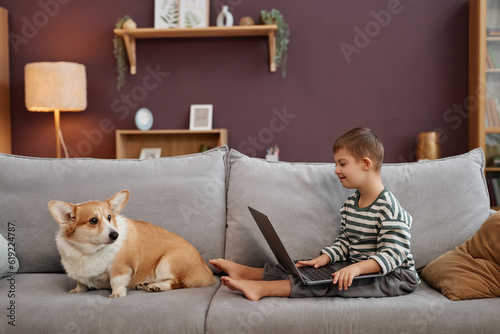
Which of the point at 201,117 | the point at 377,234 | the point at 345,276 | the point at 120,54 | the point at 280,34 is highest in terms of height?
the point at 280,34

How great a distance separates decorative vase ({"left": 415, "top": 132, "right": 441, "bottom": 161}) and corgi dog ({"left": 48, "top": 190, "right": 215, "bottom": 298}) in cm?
248

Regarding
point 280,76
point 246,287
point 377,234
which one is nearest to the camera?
point 246,287

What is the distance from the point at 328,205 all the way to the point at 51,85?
2566 mm

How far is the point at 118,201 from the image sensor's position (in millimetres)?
1629

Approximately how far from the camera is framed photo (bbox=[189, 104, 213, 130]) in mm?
3822

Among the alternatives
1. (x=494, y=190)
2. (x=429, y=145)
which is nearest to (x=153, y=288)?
(x=429, y=145)

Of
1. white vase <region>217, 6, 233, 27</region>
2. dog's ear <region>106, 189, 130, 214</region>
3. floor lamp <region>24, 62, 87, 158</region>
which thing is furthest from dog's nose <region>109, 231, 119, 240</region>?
white vase <region>217, 6, 233, 27</region>

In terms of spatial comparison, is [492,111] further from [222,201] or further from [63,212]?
[63,212]

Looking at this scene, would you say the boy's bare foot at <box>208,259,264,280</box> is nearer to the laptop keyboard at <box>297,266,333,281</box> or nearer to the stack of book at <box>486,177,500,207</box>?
the laptop keyboard at <box>297,266,333,281</box>

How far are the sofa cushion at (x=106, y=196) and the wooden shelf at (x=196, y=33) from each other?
200 centimetres

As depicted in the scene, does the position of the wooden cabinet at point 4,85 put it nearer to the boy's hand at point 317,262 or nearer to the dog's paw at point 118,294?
the dog's paw at point 118,294

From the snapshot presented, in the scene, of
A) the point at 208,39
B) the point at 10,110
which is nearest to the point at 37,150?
the point at 10,110

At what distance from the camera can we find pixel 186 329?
1.37 metres

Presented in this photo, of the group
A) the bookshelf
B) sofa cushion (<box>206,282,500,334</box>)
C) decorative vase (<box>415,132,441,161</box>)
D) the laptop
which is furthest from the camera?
decorative vase (<box>415,132,441,161</box>)
